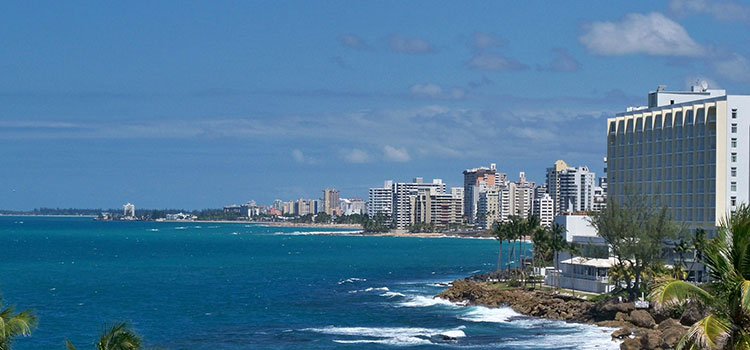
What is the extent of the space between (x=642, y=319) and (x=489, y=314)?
60.5 ft

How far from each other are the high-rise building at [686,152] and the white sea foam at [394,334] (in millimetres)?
22876

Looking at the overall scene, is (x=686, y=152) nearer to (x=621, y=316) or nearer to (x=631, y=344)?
(x=621, y=316)

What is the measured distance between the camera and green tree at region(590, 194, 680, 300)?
272 ft

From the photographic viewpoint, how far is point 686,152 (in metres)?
102

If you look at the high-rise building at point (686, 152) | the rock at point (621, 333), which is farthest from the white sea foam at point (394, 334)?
the high-rise building at point (686, 152)

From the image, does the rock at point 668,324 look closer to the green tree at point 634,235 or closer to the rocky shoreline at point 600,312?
the rocky shoreline at point 600,312

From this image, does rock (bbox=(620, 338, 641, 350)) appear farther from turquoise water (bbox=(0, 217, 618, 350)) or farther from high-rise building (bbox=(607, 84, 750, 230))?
high-rise building (bbox=(607, 84, 750, 230))

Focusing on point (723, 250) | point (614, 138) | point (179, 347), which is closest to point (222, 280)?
point (614, 138)

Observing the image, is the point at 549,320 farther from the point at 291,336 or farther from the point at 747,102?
the point at 747,102

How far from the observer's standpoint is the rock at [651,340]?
5903 centimetres

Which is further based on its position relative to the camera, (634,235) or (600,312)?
(634,235)

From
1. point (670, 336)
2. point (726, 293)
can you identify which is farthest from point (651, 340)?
point (726, 293)

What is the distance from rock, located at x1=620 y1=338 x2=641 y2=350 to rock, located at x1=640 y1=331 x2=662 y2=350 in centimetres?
38

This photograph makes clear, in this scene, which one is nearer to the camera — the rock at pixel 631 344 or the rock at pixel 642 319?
the rock at pixel 631 344
